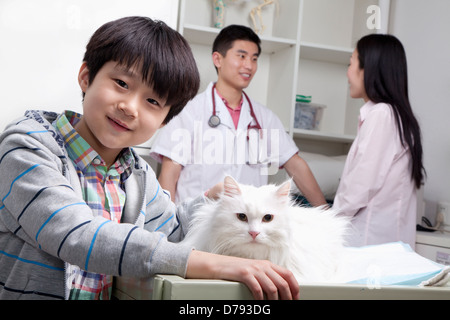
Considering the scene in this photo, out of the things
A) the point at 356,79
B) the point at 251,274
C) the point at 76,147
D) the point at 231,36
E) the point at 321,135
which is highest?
the point at 231,36

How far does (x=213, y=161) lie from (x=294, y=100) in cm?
57

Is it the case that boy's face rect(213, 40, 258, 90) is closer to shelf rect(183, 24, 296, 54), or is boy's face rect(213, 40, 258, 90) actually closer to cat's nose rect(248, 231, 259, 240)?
shelf rect(183, 24, 296, 54)

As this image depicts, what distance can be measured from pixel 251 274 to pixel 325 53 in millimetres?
2141

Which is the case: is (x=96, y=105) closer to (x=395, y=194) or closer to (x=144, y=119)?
(x=144, y=119)

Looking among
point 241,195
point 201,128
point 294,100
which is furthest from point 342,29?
point 241,195

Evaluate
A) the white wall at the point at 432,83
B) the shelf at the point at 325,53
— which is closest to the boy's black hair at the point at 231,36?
the shelf at the point at 325,53

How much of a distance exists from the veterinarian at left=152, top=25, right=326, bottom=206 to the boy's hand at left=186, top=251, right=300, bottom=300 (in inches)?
55.1

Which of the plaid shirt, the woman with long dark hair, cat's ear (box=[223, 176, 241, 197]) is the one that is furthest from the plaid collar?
the woman with long dark hair

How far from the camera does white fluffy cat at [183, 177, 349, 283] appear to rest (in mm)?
727

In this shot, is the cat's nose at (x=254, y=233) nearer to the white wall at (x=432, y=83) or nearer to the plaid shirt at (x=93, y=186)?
the plaid shirt at (x=93, y=186)

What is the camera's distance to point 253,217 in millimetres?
748

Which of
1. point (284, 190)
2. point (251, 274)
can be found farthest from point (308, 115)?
point (251, 274)

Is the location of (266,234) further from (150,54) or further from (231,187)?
(150,54)

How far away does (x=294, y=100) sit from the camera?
232 cm
